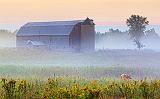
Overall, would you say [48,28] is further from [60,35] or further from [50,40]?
[60,35]

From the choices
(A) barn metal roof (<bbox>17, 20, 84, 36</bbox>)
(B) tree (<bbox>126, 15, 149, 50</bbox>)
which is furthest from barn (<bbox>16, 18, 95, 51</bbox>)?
(B) tree (<bbox>126, 15, 149, 50</bbox>)

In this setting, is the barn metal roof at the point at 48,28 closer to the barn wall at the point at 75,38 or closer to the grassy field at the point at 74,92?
the barn wall at the point at 75,38

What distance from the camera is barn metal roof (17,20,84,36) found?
259 ft

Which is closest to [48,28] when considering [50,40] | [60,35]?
[50,40]

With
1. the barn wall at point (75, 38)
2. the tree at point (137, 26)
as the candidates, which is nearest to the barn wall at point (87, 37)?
the barn wall at point (75, 38)

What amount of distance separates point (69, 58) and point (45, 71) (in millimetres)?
32612

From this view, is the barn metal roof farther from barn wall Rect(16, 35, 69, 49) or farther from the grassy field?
the grassy field

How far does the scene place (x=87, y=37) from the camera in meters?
82.1

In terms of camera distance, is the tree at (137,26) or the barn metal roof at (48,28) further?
the tree at (137,26)

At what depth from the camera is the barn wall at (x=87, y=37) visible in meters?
80.7

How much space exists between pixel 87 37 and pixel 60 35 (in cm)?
629

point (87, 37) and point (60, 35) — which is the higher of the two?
point (60, 35)

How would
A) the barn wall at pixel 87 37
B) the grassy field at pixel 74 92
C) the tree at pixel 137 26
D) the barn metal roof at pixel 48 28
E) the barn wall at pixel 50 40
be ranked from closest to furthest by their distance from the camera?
the grassy field at pixel 74 92 → the barn wall at pixel 50 40 → the barn metal roof at pixel 48 28 → the barn wall at pixel 87 37 → the tree at pixel 137 26

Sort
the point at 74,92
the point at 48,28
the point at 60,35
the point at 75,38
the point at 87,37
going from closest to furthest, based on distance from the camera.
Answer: the point at 74,92
the point at 60,35
the point at 75,38
the point at 87,37
the point at 48,28
